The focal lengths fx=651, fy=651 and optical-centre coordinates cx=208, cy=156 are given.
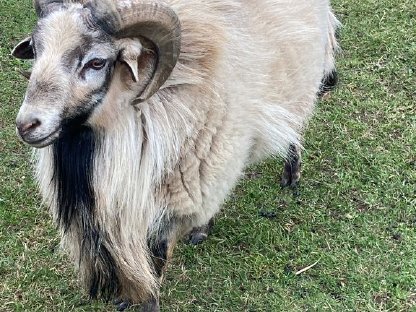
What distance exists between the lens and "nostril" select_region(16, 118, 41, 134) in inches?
98.9

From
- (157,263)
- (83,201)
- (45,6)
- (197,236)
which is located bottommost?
(197,236)

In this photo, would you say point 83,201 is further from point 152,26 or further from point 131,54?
point 152,26

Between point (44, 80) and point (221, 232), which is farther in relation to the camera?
point (221, 232)

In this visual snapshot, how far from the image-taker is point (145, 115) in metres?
2.99

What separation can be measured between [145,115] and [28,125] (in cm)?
63

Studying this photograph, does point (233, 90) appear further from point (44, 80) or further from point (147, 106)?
point (44, 80)

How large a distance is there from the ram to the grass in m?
0.51

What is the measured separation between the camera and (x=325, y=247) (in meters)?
4.19

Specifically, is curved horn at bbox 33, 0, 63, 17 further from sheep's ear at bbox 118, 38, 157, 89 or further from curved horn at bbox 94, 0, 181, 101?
sheep's ear at bbox 118, 38, 157, 89

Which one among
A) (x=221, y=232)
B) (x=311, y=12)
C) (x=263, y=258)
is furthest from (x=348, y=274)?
(x=311, y=12)

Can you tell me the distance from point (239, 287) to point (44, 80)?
6.45ft

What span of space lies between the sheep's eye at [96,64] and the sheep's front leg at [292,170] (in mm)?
2008

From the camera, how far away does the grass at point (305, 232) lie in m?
3.88

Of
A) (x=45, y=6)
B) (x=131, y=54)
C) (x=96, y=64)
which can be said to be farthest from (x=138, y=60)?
(x=45, y=6)
